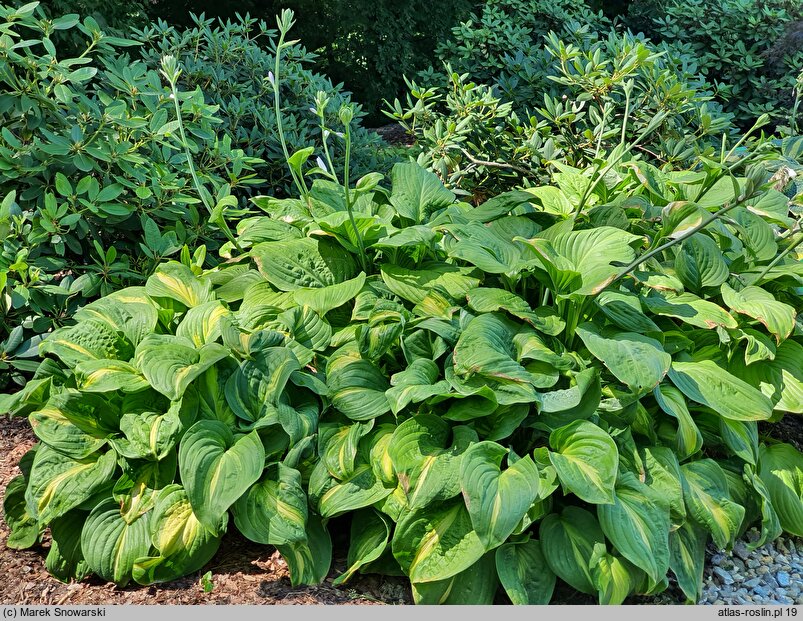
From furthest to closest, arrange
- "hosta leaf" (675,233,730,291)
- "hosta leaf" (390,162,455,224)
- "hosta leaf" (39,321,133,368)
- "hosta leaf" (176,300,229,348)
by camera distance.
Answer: "hosta leaf" (390,162,455,224), "hosta leaf" (675,233,730,291), "hosta leaf" (176,300,229,348), "hosta leaf" (39,321,133,368)

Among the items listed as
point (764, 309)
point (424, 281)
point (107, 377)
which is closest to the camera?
point (107, 377)

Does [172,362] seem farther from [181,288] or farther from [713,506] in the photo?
[713,506]

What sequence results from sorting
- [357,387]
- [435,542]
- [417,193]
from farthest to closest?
[417,193]
[357,387]
[435,542]

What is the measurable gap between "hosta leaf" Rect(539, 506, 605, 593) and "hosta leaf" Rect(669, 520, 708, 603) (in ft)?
0.88

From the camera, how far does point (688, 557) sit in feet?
8.00

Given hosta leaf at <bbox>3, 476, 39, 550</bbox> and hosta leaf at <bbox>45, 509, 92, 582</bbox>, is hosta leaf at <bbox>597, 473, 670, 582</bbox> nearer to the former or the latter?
hosta leaf at <bbox>45, 509, 92, 582</bbox>

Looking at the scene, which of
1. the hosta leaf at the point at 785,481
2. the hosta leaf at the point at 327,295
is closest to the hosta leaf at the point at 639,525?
the hosta leaf at the point at 785,481

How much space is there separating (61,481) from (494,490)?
144cm

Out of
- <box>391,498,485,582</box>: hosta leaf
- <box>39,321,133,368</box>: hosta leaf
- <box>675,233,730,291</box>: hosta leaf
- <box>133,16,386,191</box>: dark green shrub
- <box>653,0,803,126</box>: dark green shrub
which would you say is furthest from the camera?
<box>653,0,803,126</box>: dark green shrub

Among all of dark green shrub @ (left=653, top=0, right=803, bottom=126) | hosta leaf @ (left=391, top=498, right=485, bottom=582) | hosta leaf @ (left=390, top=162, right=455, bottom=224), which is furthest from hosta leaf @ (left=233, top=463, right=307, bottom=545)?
dark green shrub @ (left=653, top=0, right=803, bottom=126)

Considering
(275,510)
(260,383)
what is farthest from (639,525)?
(260,383)

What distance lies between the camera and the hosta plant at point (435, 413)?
2.31 m

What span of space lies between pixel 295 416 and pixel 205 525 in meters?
0.47

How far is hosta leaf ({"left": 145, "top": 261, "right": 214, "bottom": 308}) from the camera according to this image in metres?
2.89
